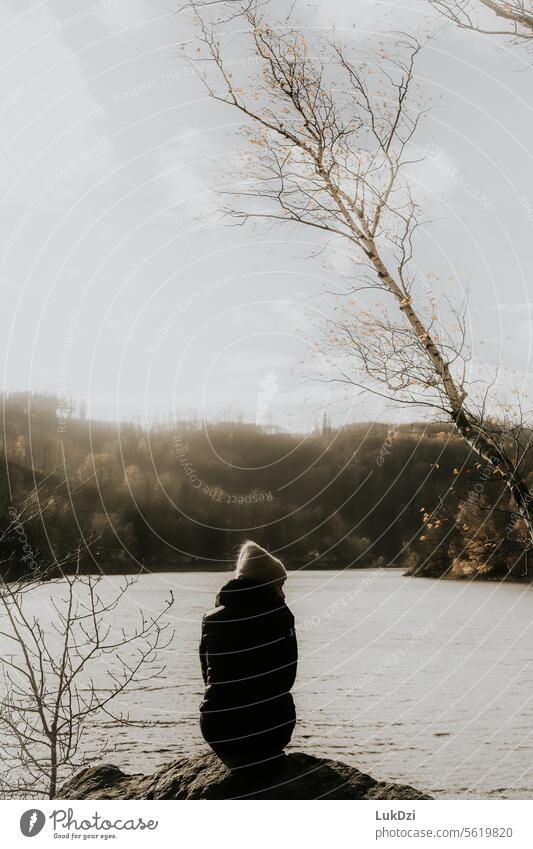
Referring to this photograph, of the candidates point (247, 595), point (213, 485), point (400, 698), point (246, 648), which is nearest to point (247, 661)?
point (246, 648)

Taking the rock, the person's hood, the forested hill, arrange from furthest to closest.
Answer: the forested hill < the rock < the person's hood

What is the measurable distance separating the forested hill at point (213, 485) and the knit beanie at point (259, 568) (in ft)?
5.40

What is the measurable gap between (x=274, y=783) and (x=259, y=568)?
1806 mm

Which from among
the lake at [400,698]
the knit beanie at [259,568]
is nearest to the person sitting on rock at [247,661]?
the knit beanie at [259,568]

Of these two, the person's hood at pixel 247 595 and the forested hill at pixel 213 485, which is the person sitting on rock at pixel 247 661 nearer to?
the person's hood at pixel 247 595

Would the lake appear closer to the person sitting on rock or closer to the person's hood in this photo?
the person sitting on rock

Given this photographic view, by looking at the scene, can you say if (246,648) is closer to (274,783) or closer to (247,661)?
(247,661)

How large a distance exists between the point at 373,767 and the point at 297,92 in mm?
12432

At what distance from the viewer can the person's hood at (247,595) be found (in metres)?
5.54

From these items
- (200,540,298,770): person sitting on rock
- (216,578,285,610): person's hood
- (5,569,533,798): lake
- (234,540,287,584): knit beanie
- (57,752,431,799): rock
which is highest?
(234,540,287,584): knit beanie

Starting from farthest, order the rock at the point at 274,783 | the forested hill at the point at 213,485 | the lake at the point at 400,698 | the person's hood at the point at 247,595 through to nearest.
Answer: the lake at the point at 400,698, the forested hill at the point at 213,485, the rock at the point at 274,783, the person's hood at the point at 247,595

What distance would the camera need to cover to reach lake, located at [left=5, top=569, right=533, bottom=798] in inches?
551

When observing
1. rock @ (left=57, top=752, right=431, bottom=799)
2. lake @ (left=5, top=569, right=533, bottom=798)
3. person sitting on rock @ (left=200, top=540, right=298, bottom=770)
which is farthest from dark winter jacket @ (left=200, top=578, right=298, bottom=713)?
lake @ (left=5, top=569, right=533, bottom=798)
